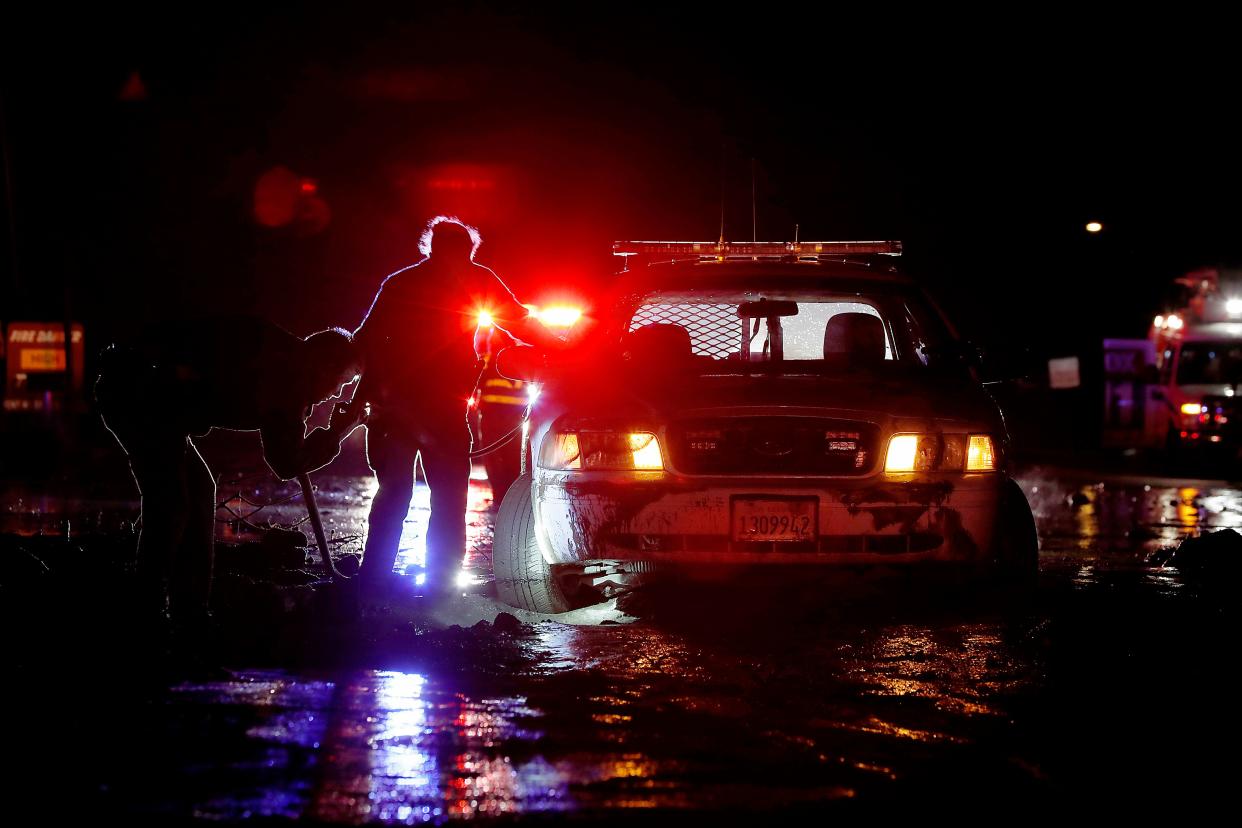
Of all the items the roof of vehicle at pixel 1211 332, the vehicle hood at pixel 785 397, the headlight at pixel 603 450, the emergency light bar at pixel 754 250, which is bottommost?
the headlight at pixel 603 450

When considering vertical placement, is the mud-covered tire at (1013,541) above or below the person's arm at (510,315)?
below

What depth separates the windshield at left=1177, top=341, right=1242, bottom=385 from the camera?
22.8 m

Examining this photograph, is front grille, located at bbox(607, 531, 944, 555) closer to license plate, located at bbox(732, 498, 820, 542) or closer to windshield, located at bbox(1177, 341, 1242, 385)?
license plate, located at bbox(732, 498, 820, 542)

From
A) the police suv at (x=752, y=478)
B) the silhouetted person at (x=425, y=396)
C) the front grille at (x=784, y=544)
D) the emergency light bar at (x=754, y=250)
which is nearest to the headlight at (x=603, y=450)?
the police suv at (x=752, y=478)

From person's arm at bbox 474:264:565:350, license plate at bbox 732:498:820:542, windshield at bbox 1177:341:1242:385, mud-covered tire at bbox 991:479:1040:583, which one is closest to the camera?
license plate at bbox 732:498:820:542

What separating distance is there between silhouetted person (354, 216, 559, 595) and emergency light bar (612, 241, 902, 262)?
3.26 feet

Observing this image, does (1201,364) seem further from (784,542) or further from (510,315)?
(784,542)

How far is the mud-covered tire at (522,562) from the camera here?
567 centimetres

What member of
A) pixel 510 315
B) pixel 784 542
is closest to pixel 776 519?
pixel 784 542

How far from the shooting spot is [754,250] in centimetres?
726

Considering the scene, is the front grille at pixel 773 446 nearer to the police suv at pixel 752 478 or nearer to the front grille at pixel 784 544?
the police suv at pixel 752 478

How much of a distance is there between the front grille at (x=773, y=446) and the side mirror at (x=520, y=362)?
125cm

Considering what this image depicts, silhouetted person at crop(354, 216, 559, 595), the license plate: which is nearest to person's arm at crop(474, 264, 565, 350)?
silhouetted person at crop(354, 216, 559, 595)

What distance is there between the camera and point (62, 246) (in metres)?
27.7
